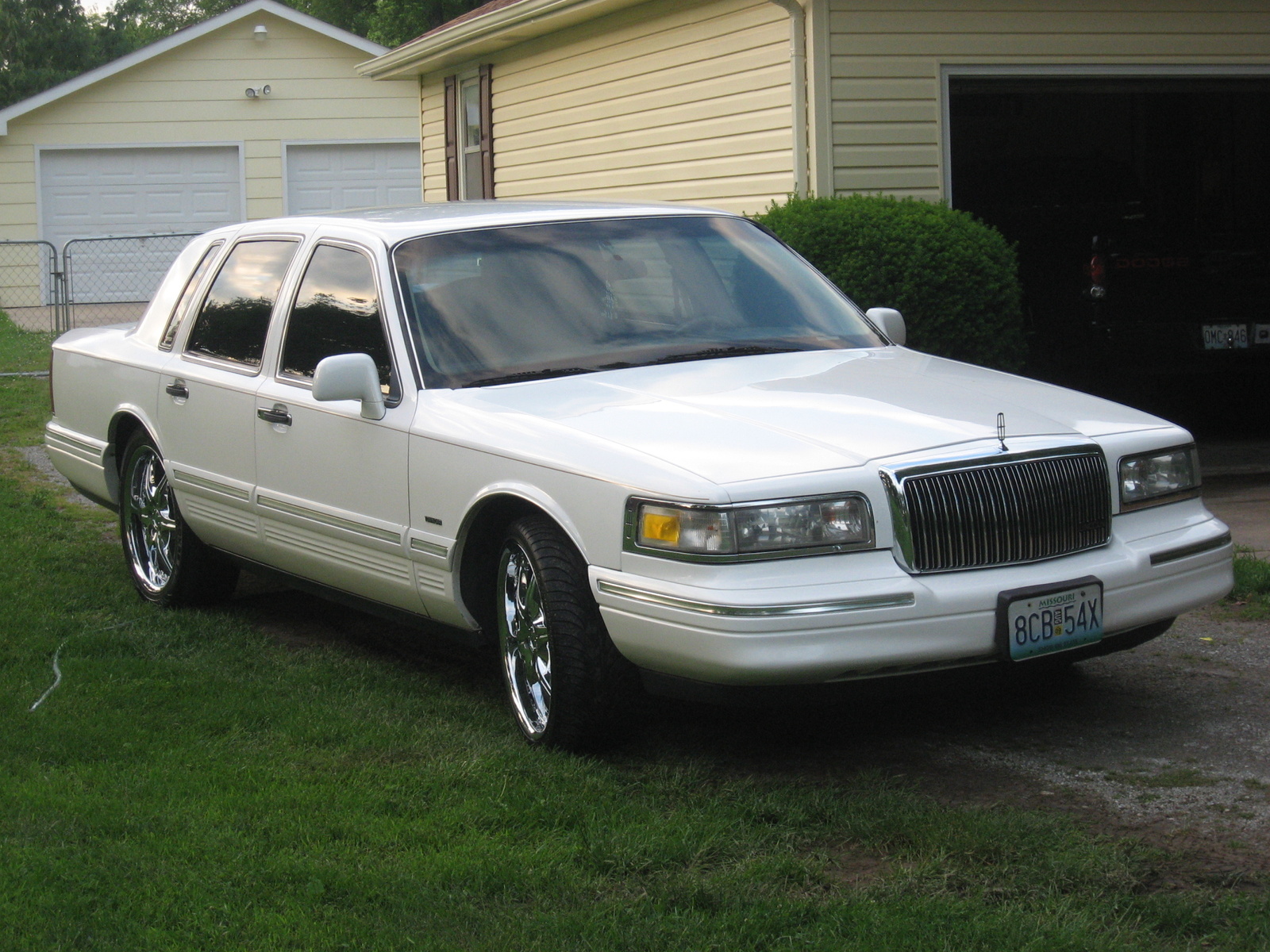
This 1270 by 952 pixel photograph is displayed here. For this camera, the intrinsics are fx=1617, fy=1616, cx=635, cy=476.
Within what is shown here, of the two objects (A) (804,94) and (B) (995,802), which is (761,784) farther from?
(A) (804,94)

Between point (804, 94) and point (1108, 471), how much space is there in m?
6.58

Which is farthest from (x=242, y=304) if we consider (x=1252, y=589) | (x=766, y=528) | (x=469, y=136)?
(x=469, y=136)

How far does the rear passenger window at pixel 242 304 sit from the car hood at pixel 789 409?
1.50 meters

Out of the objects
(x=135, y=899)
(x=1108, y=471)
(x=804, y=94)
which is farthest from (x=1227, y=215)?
(x=135, y=899)

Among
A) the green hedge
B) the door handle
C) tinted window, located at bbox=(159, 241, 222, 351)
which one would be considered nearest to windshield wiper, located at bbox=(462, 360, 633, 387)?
the door handle

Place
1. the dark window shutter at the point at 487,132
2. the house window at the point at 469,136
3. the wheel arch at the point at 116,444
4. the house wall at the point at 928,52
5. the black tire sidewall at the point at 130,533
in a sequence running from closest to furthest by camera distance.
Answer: the black tire sidewall at the point at 130,533 → the wheel arch at the point at 116,444 → the house wall at the point at 928,52 → the dark window shutter at the point at 487,132 → the house window at the point at 469,136

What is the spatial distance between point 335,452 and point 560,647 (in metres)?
1.43

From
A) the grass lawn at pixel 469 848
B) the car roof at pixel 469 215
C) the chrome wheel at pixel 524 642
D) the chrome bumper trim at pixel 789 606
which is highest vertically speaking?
the car roof at pixel 469 215

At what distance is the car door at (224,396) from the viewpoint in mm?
6227

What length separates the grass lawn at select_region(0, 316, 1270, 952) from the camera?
353cm

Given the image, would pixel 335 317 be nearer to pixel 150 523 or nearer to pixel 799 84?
pixel 150 523

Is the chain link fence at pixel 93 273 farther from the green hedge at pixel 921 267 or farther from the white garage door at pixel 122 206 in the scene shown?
the green hedge at pixel 921 267

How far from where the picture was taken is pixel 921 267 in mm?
9586

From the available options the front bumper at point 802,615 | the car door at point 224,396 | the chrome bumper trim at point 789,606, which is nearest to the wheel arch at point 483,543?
Result: the front bumper at point 802,615
